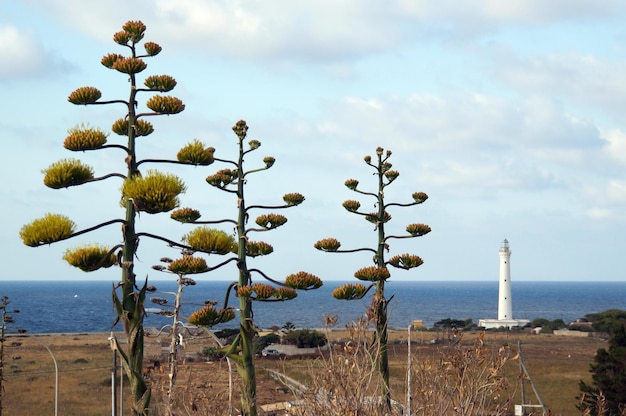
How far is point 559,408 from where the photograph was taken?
2702cm

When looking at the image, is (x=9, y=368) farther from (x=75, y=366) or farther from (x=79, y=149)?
(x=79, y=149)

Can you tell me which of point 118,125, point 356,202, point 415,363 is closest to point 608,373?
point 356,202

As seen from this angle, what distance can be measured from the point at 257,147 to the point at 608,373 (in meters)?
13.7

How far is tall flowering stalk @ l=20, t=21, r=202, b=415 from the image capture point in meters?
7.02

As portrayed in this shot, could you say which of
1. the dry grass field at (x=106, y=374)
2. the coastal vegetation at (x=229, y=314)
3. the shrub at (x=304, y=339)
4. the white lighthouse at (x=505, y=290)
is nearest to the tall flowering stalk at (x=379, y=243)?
the coastal vegetation at (x=229, y=314)

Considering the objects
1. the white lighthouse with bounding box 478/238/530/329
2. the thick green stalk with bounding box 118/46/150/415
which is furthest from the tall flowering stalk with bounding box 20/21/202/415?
the white lighthouse with bounding box 478/238/530/329

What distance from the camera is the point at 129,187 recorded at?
7.10 meters

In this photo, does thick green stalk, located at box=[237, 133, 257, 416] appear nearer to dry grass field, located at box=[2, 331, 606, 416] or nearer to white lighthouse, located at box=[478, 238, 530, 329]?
dry grass field, located at box=[2, 331, 606, 416]

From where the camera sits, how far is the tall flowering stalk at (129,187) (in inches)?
276

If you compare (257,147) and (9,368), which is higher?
(257,147)

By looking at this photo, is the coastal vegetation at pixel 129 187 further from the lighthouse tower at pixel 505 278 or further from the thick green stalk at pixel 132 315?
the lighthouse tower at pixel 505 278

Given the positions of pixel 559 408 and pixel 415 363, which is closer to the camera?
pixel 415 363

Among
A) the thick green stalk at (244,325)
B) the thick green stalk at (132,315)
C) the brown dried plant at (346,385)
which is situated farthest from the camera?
the thick green stalk at (244,325)

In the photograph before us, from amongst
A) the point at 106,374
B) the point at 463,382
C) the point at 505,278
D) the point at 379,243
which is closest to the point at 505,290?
the point at 505,278
